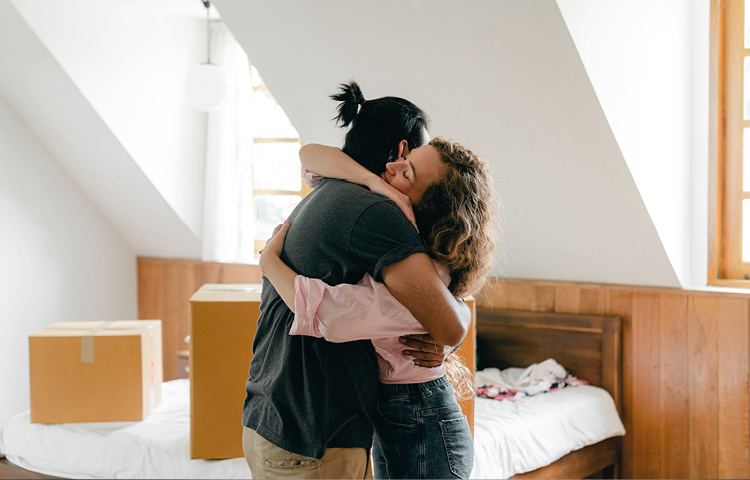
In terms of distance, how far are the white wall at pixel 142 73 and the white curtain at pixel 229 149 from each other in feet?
0.44

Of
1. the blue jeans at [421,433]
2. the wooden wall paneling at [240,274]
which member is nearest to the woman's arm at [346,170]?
the blue jeans at [421,433]

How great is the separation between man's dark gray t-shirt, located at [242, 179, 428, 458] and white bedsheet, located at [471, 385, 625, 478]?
3.32 feet

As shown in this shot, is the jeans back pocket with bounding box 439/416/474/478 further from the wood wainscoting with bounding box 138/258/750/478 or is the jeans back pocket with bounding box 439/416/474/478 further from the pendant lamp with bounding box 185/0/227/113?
the pendant lamp with bounding box 185/0/227/113

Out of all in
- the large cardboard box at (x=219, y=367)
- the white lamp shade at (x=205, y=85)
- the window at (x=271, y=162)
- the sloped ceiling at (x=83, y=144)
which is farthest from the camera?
the window at (x=271, y=162)

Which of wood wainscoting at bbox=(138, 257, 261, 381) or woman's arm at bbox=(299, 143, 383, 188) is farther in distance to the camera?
wood wainscoting at bbox=(138, 257, 261, 381)

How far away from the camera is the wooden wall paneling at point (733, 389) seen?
2.52 metres

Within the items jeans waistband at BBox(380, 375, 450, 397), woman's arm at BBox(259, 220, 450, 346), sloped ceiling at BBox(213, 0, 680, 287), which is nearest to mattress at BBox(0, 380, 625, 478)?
sloped ceiling at BBox(213, 0, 680, 287)

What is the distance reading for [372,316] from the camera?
1.18 m

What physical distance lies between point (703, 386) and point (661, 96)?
1.17 m

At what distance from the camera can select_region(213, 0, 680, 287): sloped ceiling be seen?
2.13 metres

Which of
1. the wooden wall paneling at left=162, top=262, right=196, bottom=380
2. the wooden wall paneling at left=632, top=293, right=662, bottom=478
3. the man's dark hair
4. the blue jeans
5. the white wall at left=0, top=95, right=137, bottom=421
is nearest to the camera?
the blue jeans

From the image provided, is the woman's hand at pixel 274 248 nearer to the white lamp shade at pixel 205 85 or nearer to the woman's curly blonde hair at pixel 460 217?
the woman's curly blonde hair at pixel 460 217

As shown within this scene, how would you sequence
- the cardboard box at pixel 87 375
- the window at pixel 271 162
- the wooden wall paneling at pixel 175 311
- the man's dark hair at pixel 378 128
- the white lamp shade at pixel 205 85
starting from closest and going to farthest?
the man's dark hair at pixel 378 128, the cardboard box at pixel 87 375, the white lamp shade at pixel 205 85, the window at pixel 271 162, the wooden wall paneling at pixel 175 311

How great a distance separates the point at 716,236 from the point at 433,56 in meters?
1.44
